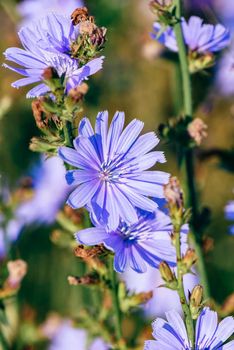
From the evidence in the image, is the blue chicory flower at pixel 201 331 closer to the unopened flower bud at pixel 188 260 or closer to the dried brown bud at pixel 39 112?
the unopened flower bud at pixel 188 260

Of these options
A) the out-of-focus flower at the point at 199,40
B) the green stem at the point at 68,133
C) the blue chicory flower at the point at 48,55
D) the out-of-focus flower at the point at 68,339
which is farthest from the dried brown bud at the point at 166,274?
the out-of-focus flower at the point at 68,339

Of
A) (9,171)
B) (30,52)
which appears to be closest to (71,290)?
(9,171)

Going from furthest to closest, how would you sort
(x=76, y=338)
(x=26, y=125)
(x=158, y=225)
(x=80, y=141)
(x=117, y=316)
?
(x=26, y=125), (x=76, y=338), (x=117, y=316), (x=158, y=225), (x=80, y=141)

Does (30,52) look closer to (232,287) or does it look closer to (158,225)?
(158,225)

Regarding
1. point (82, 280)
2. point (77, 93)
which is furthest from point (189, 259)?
point (77, 93)

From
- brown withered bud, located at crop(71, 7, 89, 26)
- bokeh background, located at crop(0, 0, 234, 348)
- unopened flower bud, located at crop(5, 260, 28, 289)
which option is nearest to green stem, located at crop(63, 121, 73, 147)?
brown withered bud, located at crop(71, 7, 89, 26)
